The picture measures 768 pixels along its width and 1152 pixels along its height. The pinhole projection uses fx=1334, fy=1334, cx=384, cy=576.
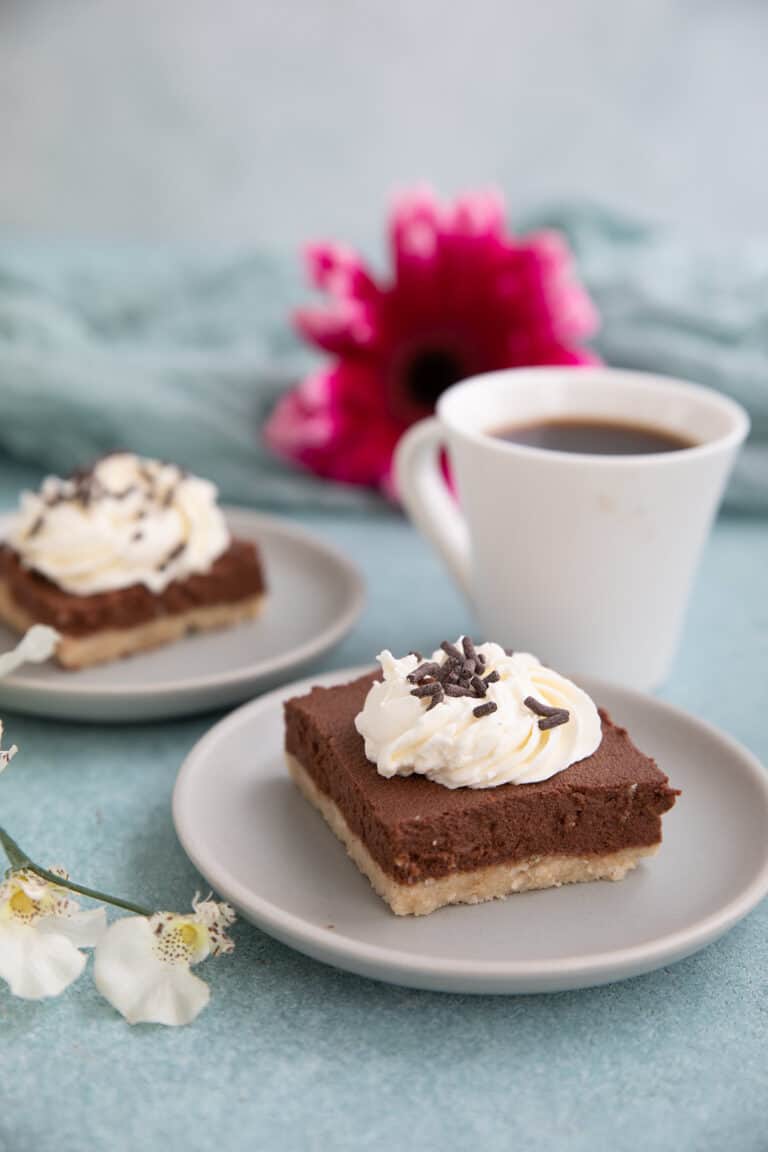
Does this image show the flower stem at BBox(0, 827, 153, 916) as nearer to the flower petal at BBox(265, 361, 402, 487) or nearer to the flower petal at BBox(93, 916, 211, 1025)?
the flower petal at BBox(93, 916, 211, 1025)

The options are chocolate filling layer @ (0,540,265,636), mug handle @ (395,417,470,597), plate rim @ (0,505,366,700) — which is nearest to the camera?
plate rim @ (0,505,366,700)

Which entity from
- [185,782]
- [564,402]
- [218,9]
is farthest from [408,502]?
[218,9]

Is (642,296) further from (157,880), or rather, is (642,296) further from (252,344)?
(157,880)

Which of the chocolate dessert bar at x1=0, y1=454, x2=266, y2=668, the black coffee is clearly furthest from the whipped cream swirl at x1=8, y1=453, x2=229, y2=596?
the black coffee

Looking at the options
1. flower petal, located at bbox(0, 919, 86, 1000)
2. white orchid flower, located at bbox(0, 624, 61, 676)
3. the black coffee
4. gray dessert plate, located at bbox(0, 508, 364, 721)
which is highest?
the black coffee

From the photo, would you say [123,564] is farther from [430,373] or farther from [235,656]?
[430,373]

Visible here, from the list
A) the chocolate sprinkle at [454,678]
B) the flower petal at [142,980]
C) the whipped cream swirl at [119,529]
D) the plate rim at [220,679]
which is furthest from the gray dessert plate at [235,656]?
the flower petal at [142,980]
